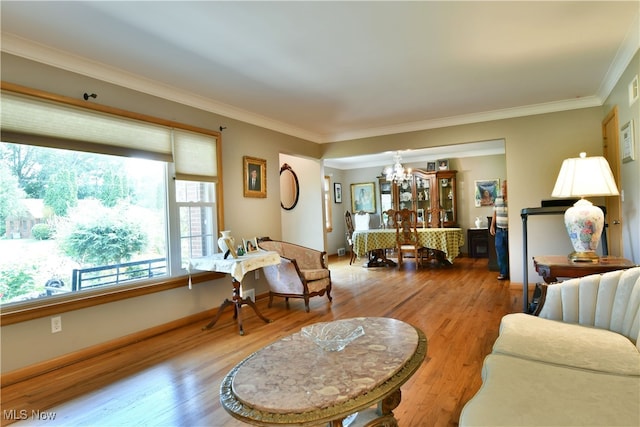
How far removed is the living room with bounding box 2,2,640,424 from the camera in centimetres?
259

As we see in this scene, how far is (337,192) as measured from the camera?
9.02 m

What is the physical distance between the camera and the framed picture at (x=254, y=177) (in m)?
4.38

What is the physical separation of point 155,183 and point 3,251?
4.22 ft

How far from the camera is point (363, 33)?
2.51 metres

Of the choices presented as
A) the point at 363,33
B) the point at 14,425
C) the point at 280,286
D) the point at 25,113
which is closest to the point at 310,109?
the point at 363,33

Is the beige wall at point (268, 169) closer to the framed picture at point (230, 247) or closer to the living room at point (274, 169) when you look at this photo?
the living room at point (274, 169)

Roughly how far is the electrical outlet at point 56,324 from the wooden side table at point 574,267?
367 cm

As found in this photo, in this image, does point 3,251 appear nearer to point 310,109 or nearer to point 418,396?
point 418,396

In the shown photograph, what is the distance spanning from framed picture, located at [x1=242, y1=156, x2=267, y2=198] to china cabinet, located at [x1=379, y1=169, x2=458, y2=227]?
4410 millimetres

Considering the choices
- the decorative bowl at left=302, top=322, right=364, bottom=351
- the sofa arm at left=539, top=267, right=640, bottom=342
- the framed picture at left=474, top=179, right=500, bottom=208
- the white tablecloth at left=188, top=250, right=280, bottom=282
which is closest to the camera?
the decorative bowl at left=302, top=322, right=364, bottom=351

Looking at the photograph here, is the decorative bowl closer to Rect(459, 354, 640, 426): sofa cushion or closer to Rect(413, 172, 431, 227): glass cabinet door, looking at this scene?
Rect(459, 354, 640, 426): sofa cushion

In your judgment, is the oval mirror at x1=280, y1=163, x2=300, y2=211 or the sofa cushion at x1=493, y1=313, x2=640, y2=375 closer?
the sofa cushion at x1=493, y1=313, x2=640, y2=375

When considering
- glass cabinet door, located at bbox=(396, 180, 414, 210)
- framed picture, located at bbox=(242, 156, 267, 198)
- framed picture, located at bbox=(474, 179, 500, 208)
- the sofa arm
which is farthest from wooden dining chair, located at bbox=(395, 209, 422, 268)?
the sofa arm

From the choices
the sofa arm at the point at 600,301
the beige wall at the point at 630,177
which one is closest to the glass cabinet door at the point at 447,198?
the beige wall at the point at 630,177
